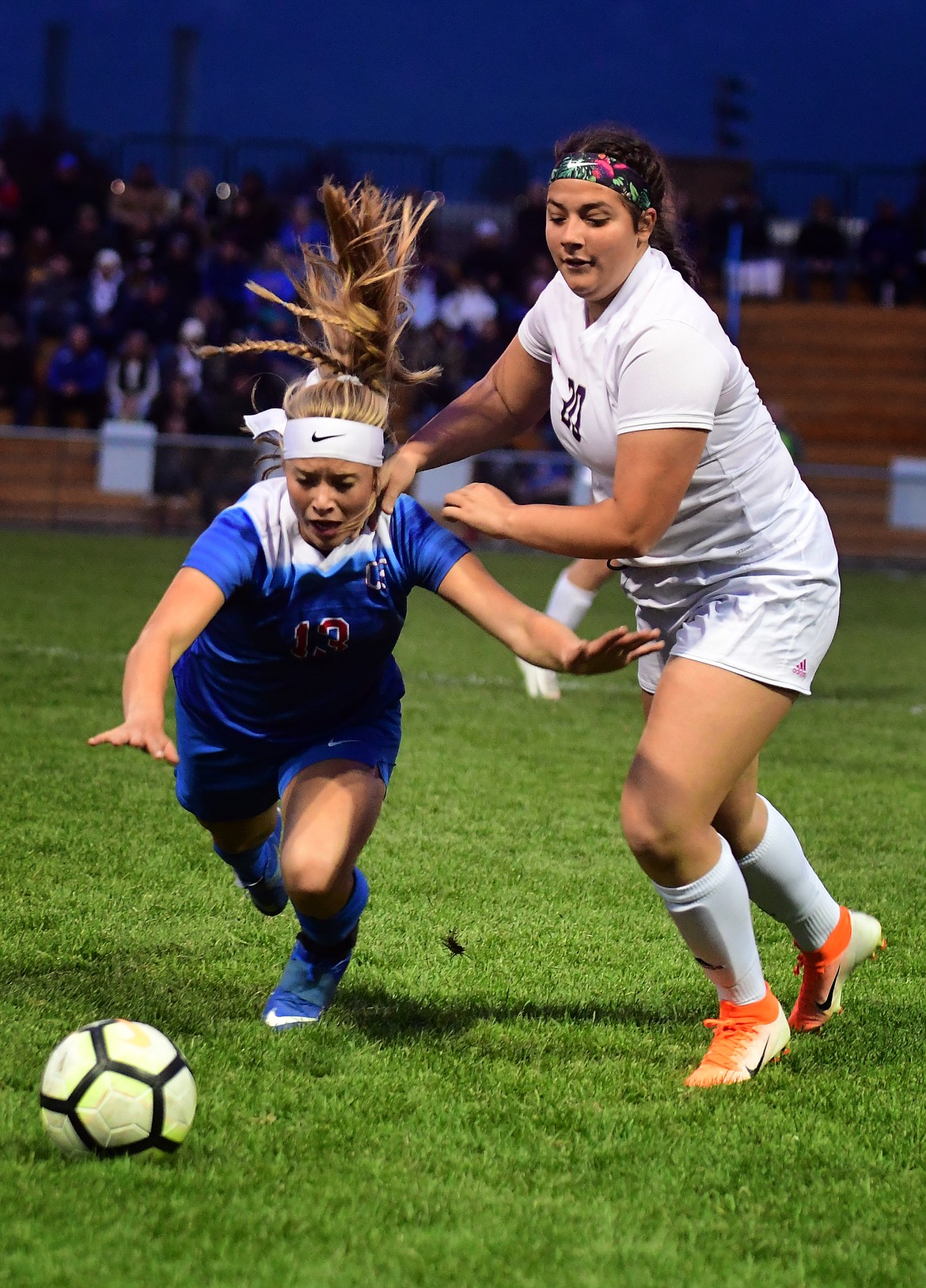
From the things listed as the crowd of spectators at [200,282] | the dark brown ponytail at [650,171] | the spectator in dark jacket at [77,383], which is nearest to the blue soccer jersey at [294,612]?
the dark brown ponytail at [650,171]

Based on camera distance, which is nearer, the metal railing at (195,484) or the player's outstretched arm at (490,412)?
the player's outstretched arm at (490,412)

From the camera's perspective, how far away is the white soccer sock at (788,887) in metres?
3.88

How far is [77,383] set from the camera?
61.6 feet

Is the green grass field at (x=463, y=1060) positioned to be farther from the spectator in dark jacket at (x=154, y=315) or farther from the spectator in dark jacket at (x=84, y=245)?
the spectator in dark jacket at (x=84, y=245)

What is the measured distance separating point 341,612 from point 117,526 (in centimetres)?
1406

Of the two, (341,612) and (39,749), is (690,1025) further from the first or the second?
(39,749)

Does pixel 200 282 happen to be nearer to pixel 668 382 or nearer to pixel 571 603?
pixel 571 603

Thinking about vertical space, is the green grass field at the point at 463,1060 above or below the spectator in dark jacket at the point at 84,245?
below

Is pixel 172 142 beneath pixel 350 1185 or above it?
above

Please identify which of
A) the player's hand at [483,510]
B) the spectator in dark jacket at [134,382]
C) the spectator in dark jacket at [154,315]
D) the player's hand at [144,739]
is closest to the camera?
the player's hand at [144,739]

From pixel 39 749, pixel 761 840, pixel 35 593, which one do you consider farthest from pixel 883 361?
pixel 761 840

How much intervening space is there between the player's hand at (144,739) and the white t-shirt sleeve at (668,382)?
3.64ft

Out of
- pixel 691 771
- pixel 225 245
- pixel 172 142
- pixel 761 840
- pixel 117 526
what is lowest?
pixel 117 526

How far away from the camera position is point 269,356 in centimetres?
A: 1850
